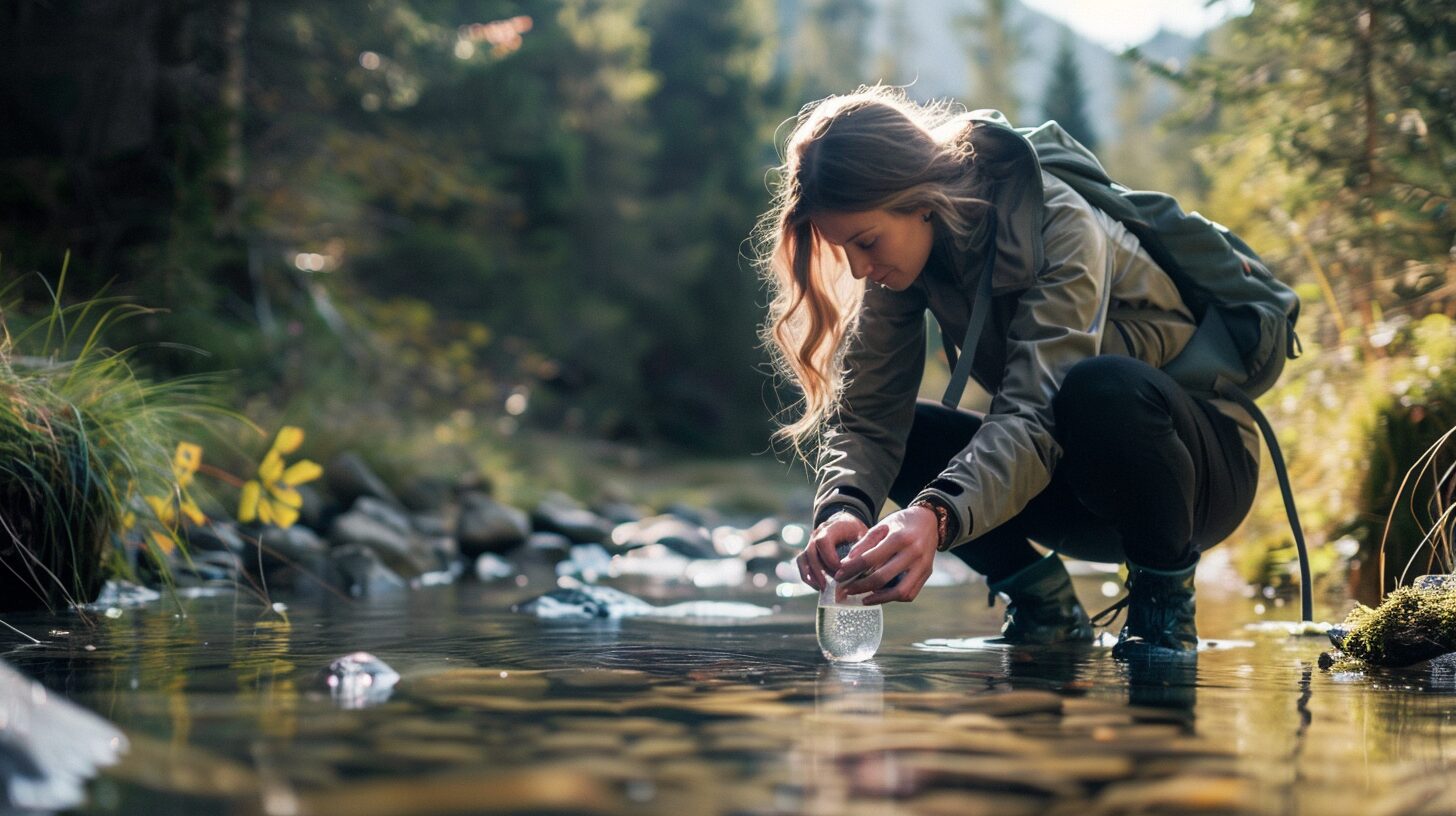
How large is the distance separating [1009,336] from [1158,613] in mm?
711

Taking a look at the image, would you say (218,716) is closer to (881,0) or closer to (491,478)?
(491,478)

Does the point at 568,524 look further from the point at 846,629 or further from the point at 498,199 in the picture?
the point at 498,199

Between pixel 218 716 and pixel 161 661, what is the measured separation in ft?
2.54

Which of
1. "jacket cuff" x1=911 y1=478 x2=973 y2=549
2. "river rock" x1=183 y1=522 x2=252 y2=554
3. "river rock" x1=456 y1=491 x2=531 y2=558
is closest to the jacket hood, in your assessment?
"jacket cuff" x1=911 y1=478 x2=973 y2=549

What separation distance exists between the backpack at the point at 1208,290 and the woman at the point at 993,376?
49 mm

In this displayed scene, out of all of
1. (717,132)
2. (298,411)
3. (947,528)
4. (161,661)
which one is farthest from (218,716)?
(717,132)

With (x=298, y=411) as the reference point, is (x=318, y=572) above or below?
below

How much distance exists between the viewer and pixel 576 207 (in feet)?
73.5

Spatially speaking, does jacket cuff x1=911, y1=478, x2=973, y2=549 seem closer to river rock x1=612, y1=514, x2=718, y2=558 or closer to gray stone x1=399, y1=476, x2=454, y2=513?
river rock x1=612, y1=514, x2=718, y2=558

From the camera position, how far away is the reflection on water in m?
1.56

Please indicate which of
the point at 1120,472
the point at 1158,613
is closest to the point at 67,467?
the point at 1120,472

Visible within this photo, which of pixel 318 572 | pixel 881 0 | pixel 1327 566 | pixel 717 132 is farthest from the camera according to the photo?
pixel 881 0

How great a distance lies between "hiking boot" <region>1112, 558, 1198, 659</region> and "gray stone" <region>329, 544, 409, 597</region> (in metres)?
2.88

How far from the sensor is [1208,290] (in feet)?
10.3
